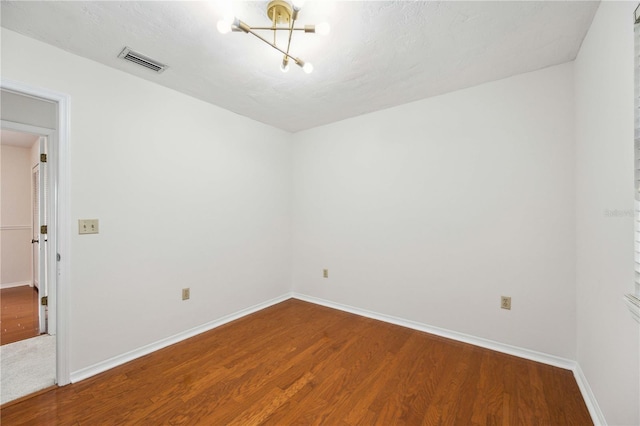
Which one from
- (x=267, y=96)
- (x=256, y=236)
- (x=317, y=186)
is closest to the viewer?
(x=267, y=96)

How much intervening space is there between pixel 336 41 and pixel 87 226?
2324 millimetres

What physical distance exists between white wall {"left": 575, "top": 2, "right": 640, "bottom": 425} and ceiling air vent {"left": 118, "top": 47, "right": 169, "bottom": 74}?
286cm

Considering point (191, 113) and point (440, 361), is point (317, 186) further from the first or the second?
point (440, 361)

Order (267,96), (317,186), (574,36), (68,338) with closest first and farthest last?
1. (574,36)
2. (68,338)
3. (267,96)
4. (317,186)

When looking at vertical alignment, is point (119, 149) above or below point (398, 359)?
above

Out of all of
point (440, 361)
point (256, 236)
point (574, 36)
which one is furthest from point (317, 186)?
point (574, 36)

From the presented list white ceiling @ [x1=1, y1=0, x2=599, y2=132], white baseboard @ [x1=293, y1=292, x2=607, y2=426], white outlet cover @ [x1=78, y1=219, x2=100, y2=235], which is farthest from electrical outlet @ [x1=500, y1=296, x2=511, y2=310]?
white outlet cover @ [x1=78, y1=219, x2=100, y2=235]

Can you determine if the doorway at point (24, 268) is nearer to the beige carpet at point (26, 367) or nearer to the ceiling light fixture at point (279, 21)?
the beige carpet at point (26, 367)

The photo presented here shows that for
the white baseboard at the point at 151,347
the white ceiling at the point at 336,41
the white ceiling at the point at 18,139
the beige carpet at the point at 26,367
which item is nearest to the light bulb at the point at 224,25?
the white ceiling at the point at 336,41

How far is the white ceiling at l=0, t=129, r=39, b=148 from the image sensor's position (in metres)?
3.72

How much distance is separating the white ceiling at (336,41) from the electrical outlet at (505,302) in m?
1.97

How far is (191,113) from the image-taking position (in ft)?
8.61

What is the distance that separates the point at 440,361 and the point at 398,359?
35 cm

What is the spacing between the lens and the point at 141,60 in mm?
1989
